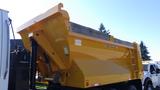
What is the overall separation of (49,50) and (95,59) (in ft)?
4.62

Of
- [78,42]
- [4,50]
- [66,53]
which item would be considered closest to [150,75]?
[78,42]

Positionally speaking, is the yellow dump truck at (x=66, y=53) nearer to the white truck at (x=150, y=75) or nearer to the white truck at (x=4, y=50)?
the white truck at (x=4, y=50)

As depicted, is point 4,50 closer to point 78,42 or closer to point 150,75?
point 78,42

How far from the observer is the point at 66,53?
21.5ft

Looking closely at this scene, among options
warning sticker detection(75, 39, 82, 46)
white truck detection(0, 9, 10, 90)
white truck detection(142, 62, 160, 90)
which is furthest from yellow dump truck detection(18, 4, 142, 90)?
white truck detection(142, 62, 160, 90)

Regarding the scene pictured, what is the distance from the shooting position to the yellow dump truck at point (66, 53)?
6.48 meters

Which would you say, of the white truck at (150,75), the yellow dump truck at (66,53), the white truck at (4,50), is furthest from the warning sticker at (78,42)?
the white truck at (150,75)

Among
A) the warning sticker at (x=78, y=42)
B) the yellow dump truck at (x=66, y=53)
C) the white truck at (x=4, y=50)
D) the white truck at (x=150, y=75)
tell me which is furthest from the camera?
the white truck at (x=150, y=75)

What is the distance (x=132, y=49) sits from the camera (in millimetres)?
10133

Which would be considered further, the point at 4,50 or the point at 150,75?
the point at 150,75

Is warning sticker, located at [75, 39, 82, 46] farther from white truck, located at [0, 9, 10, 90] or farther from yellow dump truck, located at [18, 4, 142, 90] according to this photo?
white truck, located at [0, 9, 10, 90]

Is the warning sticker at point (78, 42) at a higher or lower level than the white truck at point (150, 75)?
higher

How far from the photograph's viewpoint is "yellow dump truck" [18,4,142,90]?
648 cm

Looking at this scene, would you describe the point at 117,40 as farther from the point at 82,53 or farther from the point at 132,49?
the point at 82,53
